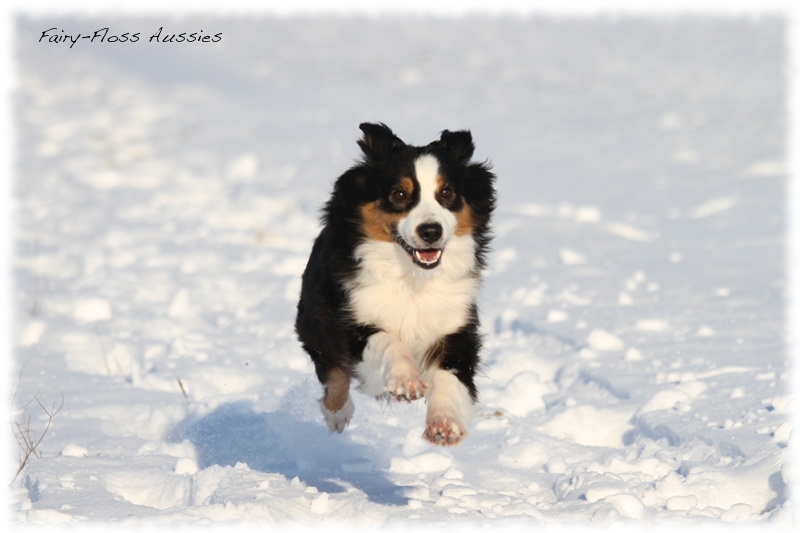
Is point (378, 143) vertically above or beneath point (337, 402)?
above

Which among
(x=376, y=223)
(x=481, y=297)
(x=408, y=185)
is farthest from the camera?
(x=481, y=297)

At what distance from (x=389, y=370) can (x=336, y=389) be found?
0.77m

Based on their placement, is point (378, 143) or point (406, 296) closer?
point (406, 296)

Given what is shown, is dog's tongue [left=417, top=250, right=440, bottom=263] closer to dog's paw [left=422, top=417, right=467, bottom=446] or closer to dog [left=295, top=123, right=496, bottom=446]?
dog [left=295, top=123, right=496, bottom=446]

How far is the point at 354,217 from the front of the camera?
4.59 metres

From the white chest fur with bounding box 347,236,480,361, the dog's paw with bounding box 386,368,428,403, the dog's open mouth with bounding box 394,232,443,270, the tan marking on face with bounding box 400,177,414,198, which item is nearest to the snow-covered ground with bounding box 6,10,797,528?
the dog's paw with bounding box 386,368,428,403

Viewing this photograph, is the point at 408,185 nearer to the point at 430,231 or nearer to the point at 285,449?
the point at 430,231

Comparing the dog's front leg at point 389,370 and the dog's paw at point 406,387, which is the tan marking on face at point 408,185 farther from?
the dog's paw at point 406,387

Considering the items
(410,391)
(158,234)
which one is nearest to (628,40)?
(158,234)

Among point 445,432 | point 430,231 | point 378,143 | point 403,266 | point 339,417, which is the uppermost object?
point 378,143

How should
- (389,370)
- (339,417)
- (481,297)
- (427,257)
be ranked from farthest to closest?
1. (481,297)
2. (339,417)
3. (427,257)
4. (389,370)

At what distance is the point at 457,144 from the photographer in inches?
188

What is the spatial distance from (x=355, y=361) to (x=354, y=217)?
0.69m

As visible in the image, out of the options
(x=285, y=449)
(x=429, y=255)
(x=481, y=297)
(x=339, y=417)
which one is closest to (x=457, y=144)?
(x=429, y=255)
